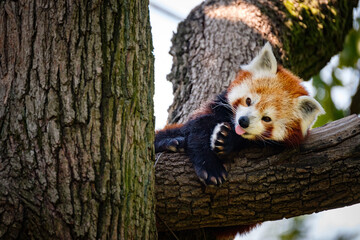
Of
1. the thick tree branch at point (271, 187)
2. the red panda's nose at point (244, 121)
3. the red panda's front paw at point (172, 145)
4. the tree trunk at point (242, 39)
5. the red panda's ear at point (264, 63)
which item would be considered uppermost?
the tree trunk at point (242, 39)

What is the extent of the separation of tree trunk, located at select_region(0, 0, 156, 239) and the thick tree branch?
0.51m

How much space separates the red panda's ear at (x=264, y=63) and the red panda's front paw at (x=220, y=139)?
2.16ft

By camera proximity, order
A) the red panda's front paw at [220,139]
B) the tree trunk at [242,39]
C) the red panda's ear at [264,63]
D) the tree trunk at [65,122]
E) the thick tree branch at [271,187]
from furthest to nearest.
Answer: the tree trunk at [242,39] < the red panda's ear at [264,63] < the red panda's front paw at [220,139] < the thick tree branch at [271,187] < the tree trunk at [65,122]

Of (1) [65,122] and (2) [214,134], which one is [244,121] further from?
(1) [65,122]

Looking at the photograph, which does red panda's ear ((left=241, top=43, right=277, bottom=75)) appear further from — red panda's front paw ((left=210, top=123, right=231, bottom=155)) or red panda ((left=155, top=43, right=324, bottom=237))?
red panda's front paw ((left=210, top=123, right=231, bottom=155))

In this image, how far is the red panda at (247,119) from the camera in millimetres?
3084

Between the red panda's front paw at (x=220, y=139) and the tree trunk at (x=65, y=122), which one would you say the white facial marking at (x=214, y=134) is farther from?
the tree trunk at (x=65, y=122)

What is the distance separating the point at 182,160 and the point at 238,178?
45 cm

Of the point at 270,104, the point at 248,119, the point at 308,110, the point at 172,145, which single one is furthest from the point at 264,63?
the point at 172,145

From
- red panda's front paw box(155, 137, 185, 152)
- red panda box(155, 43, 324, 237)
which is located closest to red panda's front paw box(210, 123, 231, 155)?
red panda box(155, 43, 324, 237)

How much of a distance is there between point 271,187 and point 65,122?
1471 mm

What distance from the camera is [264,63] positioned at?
142 inches

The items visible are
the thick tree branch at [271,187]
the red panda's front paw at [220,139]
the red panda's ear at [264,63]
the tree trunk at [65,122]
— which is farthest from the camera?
the red panda's ear at [264,63]

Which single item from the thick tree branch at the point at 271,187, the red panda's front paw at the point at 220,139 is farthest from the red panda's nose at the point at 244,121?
the thick tree branch at the point at 271,187
